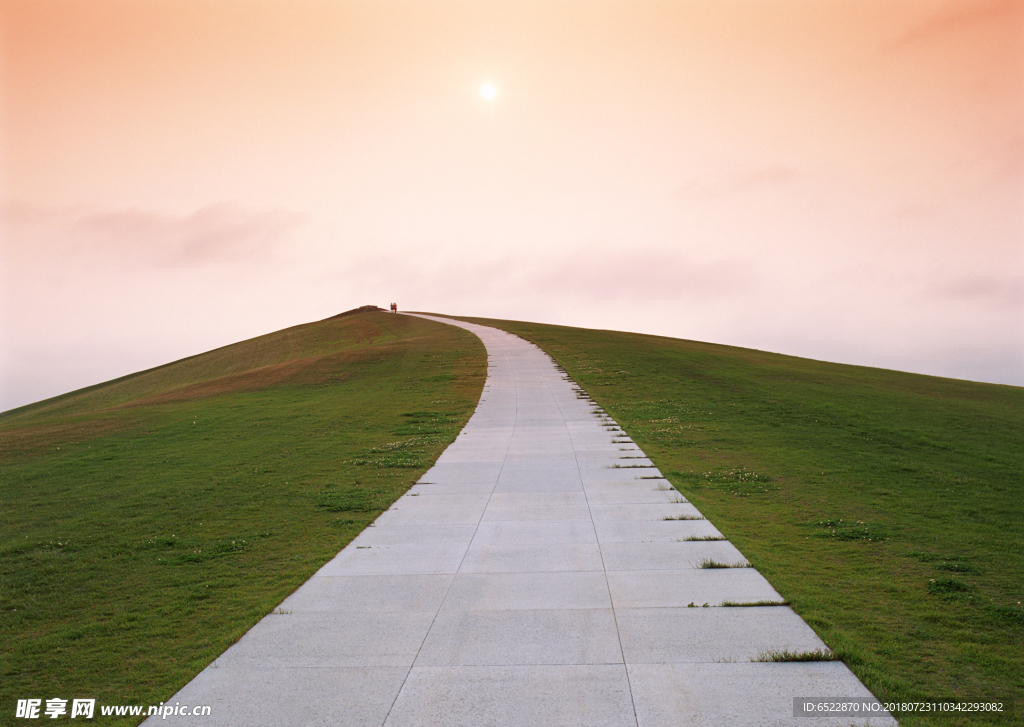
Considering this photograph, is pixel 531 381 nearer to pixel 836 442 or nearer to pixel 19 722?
pixel 836 442

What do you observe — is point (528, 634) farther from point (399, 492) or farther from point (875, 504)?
point (875, 504)

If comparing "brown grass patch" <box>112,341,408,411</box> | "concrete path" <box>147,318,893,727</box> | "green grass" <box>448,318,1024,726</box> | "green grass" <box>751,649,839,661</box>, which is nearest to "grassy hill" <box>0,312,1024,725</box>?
"green grass" <box>448,318,1024,726</box>

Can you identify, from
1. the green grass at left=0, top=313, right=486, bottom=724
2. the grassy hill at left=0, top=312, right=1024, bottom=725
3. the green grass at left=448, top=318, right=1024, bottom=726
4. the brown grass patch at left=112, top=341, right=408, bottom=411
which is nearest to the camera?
the green grass at left=448, top=318, right=1024, bottom=726

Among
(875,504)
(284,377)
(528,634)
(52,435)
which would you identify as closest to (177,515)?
(528,634)

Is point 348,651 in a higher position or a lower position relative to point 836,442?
lower

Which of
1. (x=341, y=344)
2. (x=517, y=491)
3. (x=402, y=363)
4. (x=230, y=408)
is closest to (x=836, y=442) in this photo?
(x=517, y=491)

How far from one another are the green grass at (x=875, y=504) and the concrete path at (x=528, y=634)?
0.79 metres

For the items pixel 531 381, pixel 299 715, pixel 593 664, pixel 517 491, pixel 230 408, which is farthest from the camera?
pixel 531 381

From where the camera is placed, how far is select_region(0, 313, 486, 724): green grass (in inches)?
289

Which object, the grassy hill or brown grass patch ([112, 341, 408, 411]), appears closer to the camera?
the grassy hill

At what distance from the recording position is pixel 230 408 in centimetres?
2917

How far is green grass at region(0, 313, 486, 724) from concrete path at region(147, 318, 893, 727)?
2.77ft

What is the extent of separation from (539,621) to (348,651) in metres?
2.25

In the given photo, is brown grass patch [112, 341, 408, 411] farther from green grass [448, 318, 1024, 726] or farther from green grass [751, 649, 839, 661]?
green grass [751, 649, 839, 661]
